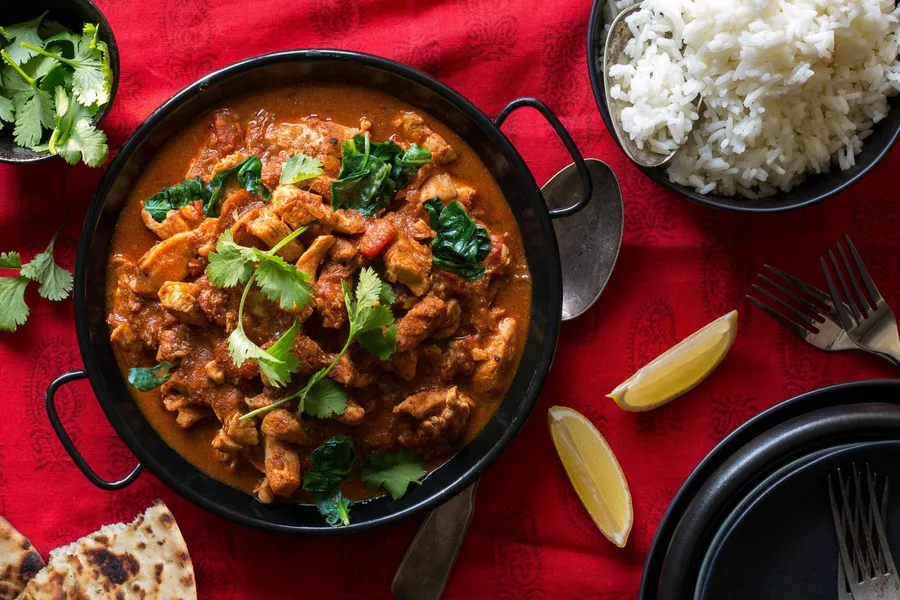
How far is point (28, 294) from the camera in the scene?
14.0 feet

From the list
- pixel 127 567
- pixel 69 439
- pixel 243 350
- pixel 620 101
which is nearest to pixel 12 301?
pixel 69 439

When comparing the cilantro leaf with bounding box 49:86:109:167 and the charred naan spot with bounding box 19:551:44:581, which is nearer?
the cilantro leaf with bounding box 49:86:109:167

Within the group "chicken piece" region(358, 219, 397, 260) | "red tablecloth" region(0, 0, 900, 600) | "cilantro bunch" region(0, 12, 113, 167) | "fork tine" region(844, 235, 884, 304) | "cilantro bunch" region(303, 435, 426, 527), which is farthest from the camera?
"red tablecloth" region(0, 0, 900, 600)

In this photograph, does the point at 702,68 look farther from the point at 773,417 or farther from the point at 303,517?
the point at 303,517

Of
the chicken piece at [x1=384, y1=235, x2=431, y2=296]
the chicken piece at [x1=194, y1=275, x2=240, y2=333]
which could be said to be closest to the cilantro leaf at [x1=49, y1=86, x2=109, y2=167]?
the chicken piece at [x1=194, y1=275, x2=240, y2=333]

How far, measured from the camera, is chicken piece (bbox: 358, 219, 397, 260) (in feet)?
11.6

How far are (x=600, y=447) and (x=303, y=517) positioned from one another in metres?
1.48

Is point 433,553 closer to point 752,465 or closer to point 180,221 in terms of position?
point 752,465

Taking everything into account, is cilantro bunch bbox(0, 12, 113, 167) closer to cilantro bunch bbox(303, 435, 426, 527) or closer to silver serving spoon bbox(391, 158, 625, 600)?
cilantro bunch bbox(303, 435, 426, 527)

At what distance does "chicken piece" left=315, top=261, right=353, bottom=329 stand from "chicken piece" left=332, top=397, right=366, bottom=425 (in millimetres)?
344

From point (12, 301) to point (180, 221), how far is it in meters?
1.12

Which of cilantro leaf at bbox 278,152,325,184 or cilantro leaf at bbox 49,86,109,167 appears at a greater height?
cilantro leaf at bbox 278,152,325,184

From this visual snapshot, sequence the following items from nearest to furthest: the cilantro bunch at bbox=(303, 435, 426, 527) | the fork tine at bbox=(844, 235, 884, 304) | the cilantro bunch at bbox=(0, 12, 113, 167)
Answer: the cilantro bunch at bbox=(303, 435, 426, 527) < the cilantro bunch at bbox=(0, 12, 113, 167) < the fork tine at bbox=(844, 235, 884, 304)

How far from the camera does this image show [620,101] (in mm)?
3906
